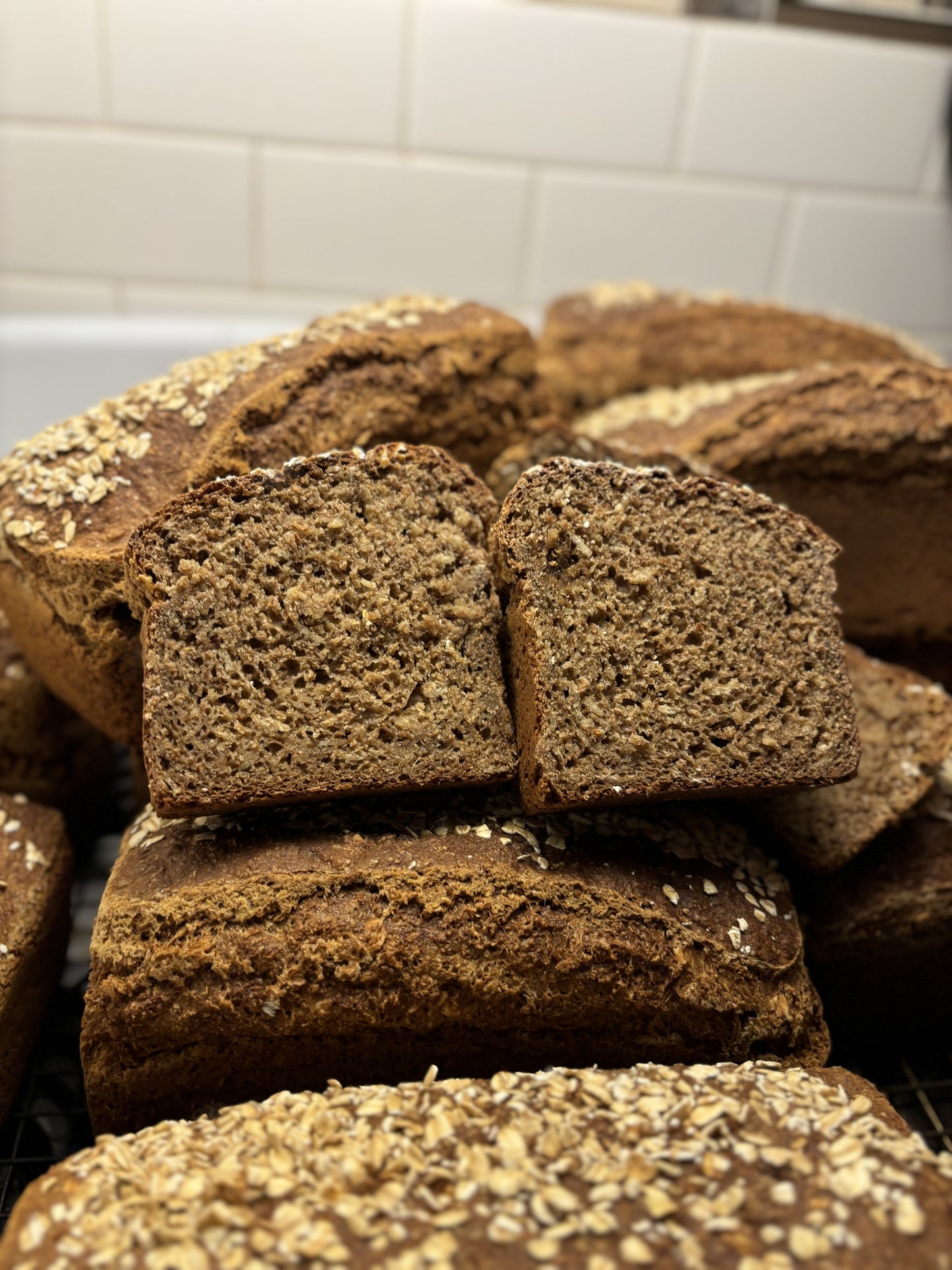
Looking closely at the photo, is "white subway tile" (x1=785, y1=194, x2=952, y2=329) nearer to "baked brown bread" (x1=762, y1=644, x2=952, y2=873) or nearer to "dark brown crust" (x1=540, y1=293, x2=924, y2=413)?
"dark brown crust" (x1=540, y1=293, x2=924, y2=413)

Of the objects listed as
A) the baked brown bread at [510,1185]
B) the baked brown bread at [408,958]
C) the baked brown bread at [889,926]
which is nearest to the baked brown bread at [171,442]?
the baked brown bread at [408,958]

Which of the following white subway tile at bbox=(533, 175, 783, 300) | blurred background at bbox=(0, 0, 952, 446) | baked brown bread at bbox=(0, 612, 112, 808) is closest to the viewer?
baked brown bread at bbox=(0, 612, 112, 808)

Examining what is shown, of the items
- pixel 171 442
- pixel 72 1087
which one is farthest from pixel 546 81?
pixel 72 1087

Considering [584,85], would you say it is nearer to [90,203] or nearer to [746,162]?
[746,162]

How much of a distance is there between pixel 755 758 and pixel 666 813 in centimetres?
19

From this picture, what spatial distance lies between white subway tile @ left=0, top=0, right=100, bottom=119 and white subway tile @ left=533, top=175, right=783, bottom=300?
Answer: 4.77 feet

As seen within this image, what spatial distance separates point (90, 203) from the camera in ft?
11.0

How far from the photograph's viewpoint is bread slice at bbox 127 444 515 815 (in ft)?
4.64

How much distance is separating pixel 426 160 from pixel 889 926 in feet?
8.97

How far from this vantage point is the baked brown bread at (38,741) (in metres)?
1.96

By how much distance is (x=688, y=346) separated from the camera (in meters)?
2.51

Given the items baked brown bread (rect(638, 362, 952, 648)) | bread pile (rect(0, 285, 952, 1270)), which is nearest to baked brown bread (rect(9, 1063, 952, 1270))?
bread pile (rect(0, 285, 952, 1270))

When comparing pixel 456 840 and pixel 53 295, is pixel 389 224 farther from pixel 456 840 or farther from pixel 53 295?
pixel 456 840

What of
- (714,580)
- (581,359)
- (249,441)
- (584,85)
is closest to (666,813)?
(714,580)
